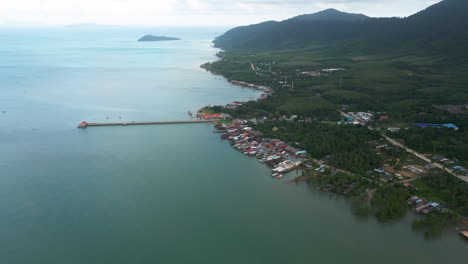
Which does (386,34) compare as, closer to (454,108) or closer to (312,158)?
(454,108)

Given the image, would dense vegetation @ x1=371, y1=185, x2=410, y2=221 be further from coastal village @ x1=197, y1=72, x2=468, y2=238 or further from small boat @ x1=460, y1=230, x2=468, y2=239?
small boat @ x1=460, y1=230, x2=468, y2=239

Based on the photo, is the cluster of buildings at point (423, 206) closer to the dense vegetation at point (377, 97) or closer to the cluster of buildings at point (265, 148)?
the dense vegetation at point (377, 97)

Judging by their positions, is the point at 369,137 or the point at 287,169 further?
the point at 369,137

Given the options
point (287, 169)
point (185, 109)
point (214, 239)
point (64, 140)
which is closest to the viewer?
point (214, 239)

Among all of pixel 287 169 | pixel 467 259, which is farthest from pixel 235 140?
pixel 467 259

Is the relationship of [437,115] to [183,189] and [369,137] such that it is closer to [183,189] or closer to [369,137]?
[369,137]

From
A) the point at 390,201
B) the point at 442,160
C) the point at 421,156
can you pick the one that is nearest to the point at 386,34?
the point at 421,156
